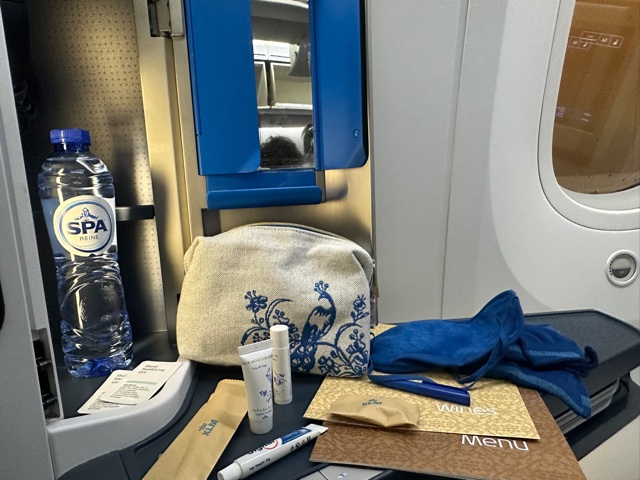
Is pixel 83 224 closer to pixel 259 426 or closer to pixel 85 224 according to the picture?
pixel 85 224

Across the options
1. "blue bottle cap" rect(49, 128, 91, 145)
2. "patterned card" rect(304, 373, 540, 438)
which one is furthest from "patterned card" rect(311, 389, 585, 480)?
"blue bottle cap" rect(49, 128, 91, 145)

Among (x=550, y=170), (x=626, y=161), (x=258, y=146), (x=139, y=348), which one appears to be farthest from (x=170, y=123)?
(x=626, y=161)

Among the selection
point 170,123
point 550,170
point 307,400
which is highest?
point 170,123

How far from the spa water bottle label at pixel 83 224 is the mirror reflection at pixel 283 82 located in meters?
0.27

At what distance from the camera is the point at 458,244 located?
3.12ft

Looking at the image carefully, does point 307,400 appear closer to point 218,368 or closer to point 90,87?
point 218,368

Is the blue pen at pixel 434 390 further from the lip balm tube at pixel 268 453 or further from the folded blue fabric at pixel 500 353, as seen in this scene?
the lip balm tube at pixel 268 453

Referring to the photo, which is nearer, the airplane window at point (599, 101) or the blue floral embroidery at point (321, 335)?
the blue floral embroidery at point (321, 335)

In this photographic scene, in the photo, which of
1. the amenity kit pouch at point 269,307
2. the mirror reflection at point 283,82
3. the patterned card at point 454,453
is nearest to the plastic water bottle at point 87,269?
the amenity kit pouch at point 269,307

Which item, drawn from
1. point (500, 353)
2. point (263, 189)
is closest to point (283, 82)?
point (263, 189)

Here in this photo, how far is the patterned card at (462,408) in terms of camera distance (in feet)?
1.72

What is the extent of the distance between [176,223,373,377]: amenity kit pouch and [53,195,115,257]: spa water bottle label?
0.13 metres

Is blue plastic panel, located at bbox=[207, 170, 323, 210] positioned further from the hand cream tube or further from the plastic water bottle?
the hand cream tube

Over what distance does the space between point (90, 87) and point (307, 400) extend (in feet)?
2.16
